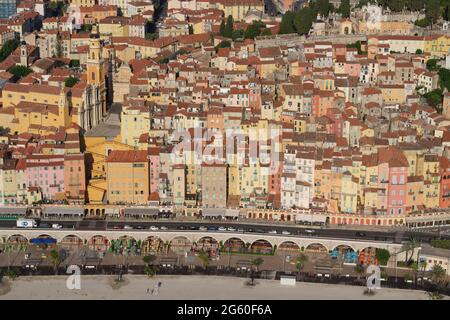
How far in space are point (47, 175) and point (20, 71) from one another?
473 inches

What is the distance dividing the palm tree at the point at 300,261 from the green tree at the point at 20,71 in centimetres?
1930

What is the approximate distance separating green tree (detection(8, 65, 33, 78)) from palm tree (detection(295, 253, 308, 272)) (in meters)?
19.3

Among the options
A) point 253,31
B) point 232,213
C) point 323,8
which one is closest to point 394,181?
point 232,213

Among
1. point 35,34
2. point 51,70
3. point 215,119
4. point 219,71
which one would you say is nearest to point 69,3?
point 35,34

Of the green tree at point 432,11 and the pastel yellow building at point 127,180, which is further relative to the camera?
the green tree at point 432,11

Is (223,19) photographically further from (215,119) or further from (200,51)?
(215,119)

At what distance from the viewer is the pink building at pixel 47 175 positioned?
1676 inches

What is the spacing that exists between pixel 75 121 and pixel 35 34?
40.4 feet

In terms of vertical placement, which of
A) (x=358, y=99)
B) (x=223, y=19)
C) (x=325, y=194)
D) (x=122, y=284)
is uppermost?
(x=223, y=19)

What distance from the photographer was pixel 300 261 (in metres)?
38.7

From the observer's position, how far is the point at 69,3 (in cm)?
6625

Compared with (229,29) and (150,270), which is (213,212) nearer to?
(150,270)

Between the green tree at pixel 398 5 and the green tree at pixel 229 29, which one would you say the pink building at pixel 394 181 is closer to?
the green tree at pixel 229 29

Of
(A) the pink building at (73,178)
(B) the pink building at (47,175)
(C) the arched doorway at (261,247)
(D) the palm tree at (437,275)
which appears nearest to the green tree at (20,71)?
(B) the pink building at (47,175)
